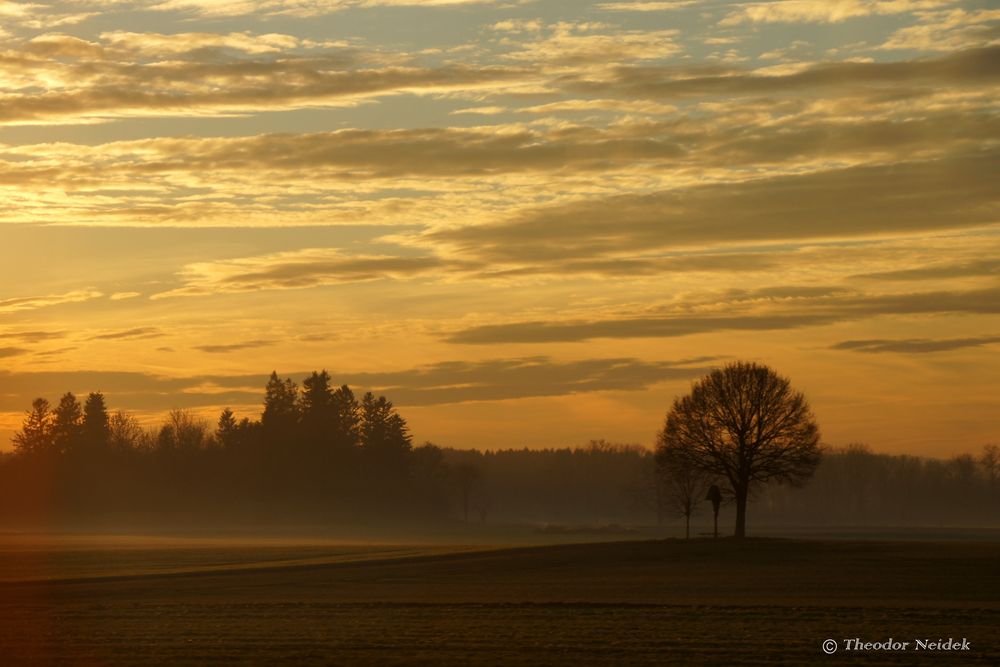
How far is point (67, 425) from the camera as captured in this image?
188250 millimetres

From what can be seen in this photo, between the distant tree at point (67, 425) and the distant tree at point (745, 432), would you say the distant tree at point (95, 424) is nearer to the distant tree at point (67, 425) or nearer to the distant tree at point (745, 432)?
the distant tree at point (67, 425)

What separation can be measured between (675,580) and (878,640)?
23.3m

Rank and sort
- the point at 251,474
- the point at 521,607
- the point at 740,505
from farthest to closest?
the point at 251,474 < the point at 740,505 < the point at 521,607

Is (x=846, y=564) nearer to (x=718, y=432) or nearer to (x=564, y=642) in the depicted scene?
(x=718, y=432)

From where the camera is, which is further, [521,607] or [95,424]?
[95,424]

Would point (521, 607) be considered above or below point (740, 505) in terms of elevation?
below

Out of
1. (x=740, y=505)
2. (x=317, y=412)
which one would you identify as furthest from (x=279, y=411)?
(x=740, y=505)

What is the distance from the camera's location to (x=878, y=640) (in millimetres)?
32625

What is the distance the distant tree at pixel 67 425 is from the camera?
610 ft

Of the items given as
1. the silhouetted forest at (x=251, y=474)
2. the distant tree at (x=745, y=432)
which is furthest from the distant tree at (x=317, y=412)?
the distant tree at (x=745, y=432)

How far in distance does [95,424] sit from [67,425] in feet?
13.2

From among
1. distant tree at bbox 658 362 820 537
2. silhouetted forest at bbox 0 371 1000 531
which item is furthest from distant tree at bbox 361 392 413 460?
distant tree at bbox 658 362 820 537

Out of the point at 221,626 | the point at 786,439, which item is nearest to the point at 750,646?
the point at 221,626

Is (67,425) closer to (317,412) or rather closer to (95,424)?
(95,424)
